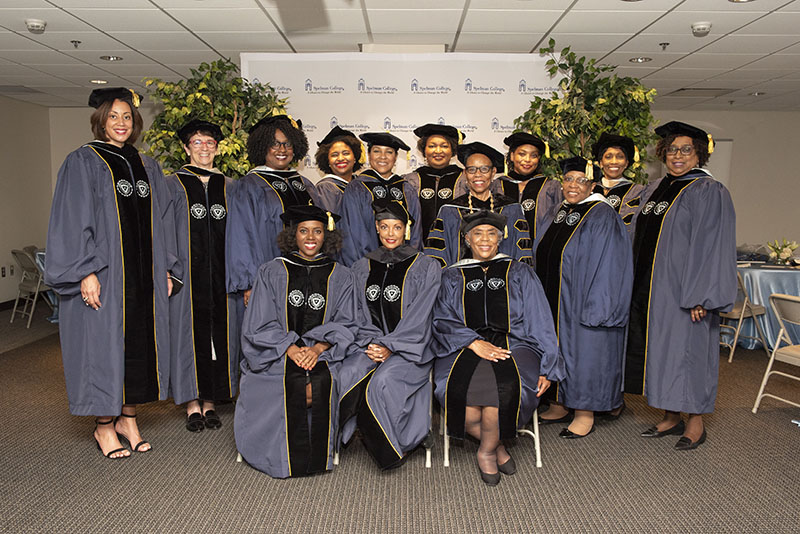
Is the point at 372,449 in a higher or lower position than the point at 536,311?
lower

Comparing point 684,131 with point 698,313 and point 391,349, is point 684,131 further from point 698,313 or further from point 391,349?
point 391,349

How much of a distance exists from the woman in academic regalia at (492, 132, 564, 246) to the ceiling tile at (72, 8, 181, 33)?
299cm

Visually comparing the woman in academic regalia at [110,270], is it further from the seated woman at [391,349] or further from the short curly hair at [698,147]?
the short curly hair at [698,147]

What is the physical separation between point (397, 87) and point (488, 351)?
3.42 meters

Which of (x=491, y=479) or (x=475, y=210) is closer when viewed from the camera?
(x=491, y=479)

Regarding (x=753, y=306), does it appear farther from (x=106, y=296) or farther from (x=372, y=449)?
(x=106, y=296)

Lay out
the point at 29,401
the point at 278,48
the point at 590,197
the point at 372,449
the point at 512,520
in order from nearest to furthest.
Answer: the point at 512,520 → the point at 372,449 → the point at 590,197 → the point at 29,401 → the point at 278,48

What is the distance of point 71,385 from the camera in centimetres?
323

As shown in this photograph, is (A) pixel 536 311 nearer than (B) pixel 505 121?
Yes

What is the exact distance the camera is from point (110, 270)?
324cm

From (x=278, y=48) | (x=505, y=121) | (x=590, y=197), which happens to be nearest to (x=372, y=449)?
(x=590, y=197)

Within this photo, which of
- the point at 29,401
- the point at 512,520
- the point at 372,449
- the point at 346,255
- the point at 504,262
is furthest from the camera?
the point at 29,401

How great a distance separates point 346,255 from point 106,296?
4.92ft

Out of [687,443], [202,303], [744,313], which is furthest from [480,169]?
[744,313]
